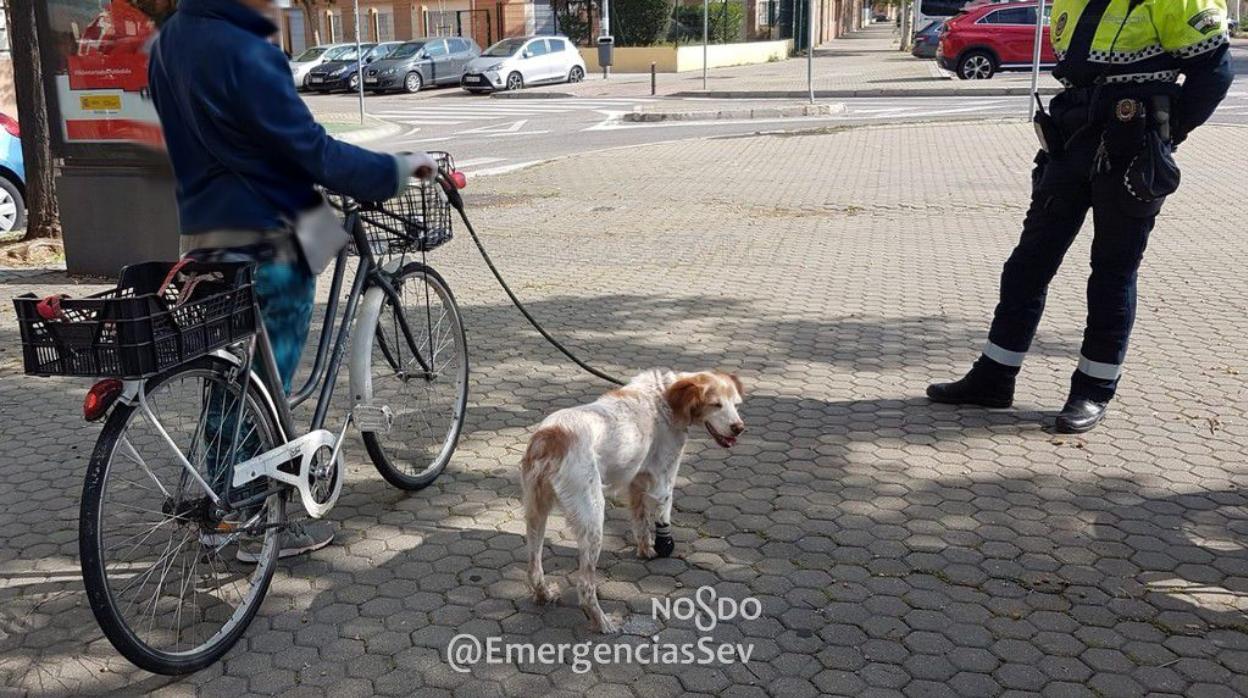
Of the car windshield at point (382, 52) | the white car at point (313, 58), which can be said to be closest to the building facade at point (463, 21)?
the white car at point (313, 58)

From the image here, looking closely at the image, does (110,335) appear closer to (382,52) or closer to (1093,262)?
(1093,262)

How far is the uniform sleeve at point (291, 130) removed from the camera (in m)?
3.15

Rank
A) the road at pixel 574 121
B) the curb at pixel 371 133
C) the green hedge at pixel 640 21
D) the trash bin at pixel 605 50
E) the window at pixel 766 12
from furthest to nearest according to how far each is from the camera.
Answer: the window at pixel 766 12, the green hedge at pixel 640 21, the trash bin at pixel 605 50, the curb at pixel 371 133, the road at pixel 574 121

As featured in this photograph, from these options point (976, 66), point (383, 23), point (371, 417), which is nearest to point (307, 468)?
point (371, 417)

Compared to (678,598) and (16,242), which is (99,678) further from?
(16,242)

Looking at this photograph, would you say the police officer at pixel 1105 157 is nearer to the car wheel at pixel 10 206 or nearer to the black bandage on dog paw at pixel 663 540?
the black bandage on dog paw at pixel 663 540

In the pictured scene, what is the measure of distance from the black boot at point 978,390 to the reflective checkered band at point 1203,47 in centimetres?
166

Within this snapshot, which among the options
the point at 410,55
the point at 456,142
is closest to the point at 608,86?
the point at 410,55

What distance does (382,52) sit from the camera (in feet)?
116

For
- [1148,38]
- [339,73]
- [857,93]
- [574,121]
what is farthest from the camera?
[339,73]

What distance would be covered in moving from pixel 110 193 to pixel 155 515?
5.63 m

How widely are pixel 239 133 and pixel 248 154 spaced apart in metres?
0.07

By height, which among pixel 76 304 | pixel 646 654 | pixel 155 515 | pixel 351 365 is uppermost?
pixel 76 304

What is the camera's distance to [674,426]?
3.77 metres
